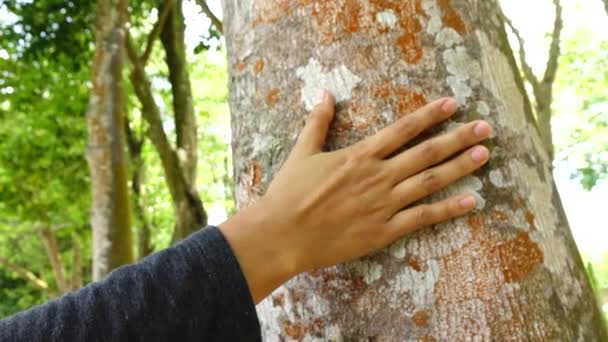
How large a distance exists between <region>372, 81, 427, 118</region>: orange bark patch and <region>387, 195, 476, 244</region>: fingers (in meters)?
0.21

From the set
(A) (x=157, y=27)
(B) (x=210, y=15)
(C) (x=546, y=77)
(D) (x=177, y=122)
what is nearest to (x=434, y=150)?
(B) (x=210, y=15)

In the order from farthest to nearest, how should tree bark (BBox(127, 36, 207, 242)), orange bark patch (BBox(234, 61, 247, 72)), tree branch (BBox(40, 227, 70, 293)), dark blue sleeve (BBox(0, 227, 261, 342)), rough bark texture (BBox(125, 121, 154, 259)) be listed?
tree branch (BBox(40, 227, 70, 293)), rough bark texture (BBox(125, 121, 154, 259)), tree bark (BBox(127, 36, 207, 242)), orange bark patch (BBox(234, 61, 247, 72)), dark blue sleeve (BBox(0, 227, 261, 342))

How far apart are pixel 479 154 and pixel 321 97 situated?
1.19 ft

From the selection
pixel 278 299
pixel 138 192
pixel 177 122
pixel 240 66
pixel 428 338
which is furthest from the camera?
pixel 138 192

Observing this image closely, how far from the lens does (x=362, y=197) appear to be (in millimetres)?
1403

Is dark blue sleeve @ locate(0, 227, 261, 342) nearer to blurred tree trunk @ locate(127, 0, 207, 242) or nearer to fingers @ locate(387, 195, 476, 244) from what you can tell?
fingers @ locate(387, 195, 476, 244)

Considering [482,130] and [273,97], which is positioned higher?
[273,97]

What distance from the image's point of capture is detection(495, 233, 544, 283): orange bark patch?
1383mm

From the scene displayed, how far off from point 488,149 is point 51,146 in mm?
8949

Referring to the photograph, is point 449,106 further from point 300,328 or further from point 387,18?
point 300,328

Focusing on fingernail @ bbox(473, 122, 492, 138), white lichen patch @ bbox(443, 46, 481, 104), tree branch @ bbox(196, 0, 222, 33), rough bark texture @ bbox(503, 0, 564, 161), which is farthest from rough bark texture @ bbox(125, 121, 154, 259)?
fingernail @ bbox(473, 122, 492, 138)

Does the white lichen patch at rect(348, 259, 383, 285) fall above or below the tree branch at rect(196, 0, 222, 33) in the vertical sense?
below

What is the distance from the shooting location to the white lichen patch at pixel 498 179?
4.72 ft

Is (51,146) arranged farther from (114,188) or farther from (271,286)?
(271,286)
